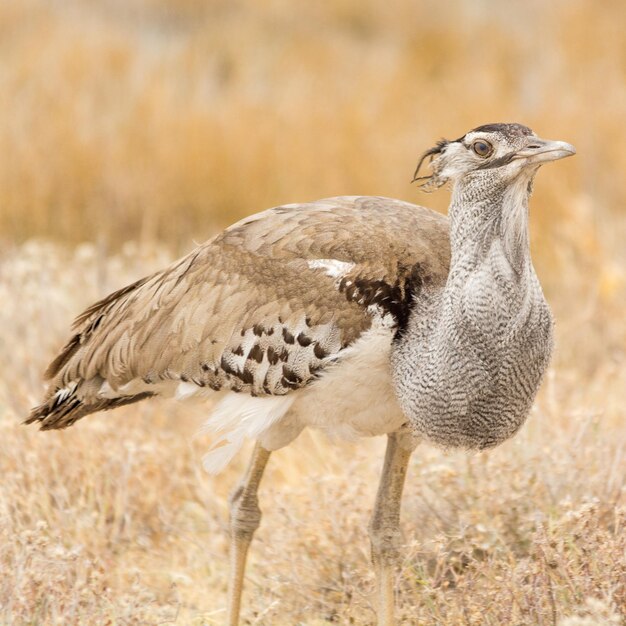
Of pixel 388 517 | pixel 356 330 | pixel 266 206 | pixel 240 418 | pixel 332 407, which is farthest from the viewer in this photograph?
pixel 266 206

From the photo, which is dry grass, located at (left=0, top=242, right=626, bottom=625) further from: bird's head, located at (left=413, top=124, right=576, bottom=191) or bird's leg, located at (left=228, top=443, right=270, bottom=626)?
bird's head, located at (left=413, top=124, right=576, bottom=191)

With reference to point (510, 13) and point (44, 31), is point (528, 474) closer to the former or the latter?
point (44, 31)

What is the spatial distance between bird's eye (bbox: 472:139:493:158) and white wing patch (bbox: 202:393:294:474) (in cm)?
84

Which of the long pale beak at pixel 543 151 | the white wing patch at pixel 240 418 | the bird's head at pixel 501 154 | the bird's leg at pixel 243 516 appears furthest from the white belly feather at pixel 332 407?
the long pale beak at pixel 543 151

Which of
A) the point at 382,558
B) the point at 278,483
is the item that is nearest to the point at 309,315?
the point at 382,558

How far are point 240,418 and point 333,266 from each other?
52 cm

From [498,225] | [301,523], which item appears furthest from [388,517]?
[498,225]

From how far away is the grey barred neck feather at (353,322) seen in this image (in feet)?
9.53

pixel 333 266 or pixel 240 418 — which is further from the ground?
pixel 333 266

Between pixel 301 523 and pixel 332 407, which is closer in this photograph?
pixel 332 407

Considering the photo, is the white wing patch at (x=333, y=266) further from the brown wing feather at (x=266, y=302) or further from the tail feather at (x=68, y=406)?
the tail feather at (x=68, y=406)

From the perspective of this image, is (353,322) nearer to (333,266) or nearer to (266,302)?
(333,266)

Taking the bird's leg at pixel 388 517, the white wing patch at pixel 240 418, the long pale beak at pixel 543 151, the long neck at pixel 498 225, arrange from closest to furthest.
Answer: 1. the long pale beak at pixel 543 151
2. the long neck at pixel 498 225
3. the white wing patch at pixel 240 418
4. the bird's leg at pixel 388 517

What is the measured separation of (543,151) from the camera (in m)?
2.80
